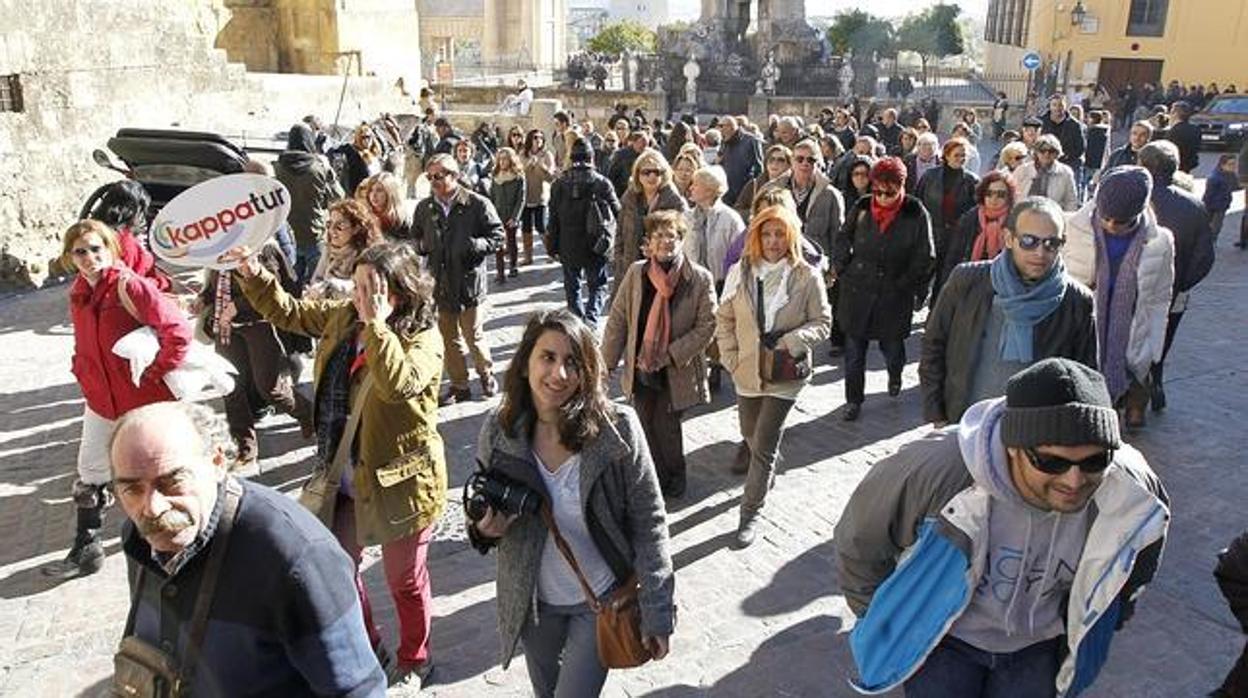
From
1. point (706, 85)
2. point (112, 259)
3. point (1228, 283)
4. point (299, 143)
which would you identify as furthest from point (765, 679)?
point (706, 85)

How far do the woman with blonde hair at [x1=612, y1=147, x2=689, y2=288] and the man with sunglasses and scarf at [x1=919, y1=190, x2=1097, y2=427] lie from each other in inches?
123

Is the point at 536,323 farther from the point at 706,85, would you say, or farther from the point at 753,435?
the point at 706,85

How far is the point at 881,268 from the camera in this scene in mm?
6828

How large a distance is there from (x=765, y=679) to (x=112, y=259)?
137 inches

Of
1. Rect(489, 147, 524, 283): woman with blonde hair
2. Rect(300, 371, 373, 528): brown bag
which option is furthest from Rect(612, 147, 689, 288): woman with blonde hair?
Rect(300, 371, 373, 528): brown bag

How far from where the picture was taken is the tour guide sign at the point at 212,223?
4.23 metres

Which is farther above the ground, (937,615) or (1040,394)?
(1040,394)

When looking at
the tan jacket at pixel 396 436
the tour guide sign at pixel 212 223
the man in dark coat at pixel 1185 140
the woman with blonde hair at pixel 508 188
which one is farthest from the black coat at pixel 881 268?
the man in dark coat at pixel 1185 140

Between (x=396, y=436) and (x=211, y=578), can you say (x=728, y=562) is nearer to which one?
(x=396, y=436)

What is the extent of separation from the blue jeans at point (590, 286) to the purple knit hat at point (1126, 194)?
469 centimetres

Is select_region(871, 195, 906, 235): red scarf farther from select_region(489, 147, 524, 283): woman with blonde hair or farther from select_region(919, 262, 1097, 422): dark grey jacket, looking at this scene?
select_region(489, 147, 524, 283): woman with blonde hair

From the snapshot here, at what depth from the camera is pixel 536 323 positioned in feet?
9.94

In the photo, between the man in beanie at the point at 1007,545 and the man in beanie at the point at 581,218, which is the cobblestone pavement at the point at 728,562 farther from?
the man in beanie at the point at 581,218

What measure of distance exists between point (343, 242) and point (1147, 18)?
130 feet
